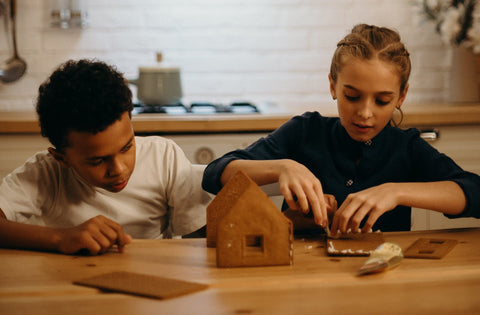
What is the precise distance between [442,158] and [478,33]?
1.31 meters

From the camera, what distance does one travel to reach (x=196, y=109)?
7.91ft

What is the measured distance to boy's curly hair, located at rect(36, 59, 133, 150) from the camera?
124cm

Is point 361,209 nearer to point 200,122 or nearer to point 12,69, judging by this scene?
point 200,122

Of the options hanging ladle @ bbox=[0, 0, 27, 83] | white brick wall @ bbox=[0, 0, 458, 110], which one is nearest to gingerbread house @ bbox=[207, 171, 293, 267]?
white brick wall @ bbox=[0, 0, 458, 110]

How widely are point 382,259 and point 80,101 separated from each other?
0.69 metres

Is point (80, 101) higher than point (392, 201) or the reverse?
higher

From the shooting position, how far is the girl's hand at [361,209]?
1.09 meters

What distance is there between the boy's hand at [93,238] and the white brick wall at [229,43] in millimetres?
1777

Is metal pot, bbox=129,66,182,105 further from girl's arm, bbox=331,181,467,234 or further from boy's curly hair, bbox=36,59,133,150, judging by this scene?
girl's arm, bbox=331,181,467,234

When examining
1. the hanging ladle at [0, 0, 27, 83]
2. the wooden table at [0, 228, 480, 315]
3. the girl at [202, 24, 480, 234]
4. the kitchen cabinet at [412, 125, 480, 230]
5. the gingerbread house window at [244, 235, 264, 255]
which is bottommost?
the kitchen cabinet at [412, 125, 480, 230]

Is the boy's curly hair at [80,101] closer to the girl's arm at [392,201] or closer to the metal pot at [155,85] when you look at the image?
the girl's arm at [392,201]

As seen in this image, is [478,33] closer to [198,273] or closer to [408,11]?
[408,11]

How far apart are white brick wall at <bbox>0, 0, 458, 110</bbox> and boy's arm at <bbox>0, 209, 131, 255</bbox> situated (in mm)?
1732

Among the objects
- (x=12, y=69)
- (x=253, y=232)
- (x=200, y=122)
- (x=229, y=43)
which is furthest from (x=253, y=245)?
(x=12, y=69)
